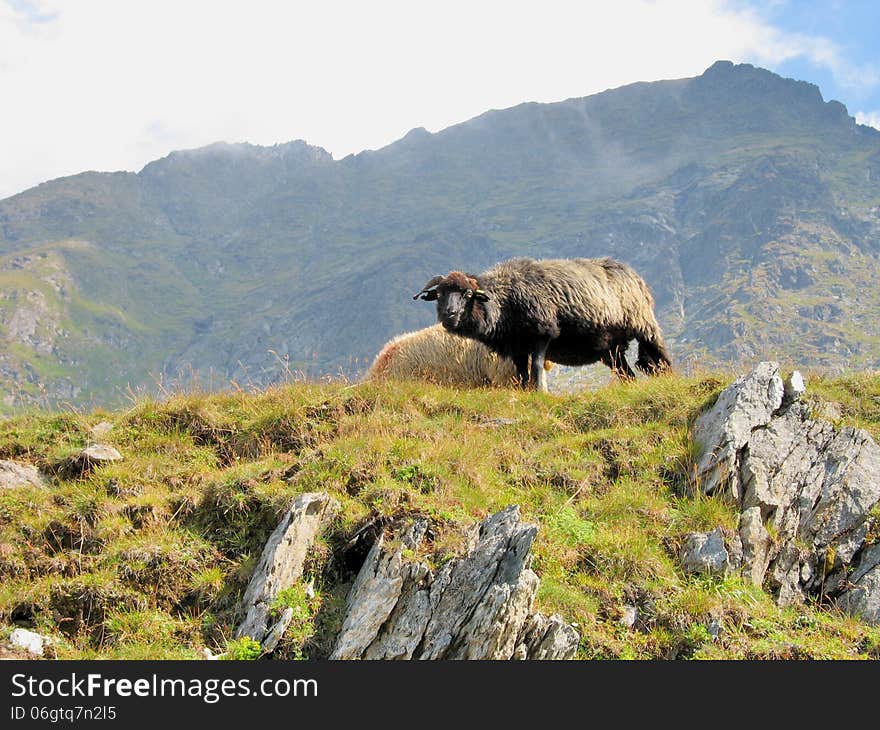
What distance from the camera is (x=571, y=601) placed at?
31.6 feet

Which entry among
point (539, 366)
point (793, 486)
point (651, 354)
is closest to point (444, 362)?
point (539, 366)

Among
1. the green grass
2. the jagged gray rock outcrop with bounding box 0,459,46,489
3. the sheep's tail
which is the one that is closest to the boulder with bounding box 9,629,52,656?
A: the green grass

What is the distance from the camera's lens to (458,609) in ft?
29.9

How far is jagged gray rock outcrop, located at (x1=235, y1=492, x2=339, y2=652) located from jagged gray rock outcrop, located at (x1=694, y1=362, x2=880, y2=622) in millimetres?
5551

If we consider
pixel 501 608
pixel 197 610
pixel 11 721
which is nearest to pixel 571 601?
pixel 501 608

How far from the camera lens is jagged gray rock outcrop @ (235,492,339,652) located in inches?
364

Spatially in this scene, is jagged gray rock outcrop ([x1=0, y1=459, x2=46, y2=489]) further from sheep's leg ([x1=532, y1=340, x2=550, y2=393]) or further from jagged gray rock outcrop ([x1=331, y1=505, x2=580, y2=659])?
sheep's leg ([x1=532, y1=340, x2=550, y2=393])

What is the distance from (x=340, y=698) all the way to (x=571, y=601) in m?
3.04

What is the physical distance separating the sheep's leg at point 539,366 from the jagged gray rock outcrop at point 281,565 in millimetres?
7847

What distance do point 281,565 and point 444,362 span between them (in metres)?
10.6

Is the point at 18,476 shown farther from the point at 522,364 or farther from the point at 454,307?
the point at 522,364

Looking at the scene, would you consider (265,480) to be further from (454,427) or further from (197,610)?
(454,427)

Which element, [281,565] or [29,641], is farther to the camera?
[281,565]

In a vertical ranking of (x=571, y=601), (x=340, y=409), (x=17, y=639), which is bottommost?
(x=571, y=601)
